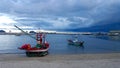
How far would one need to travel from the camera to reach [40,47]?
107 feet

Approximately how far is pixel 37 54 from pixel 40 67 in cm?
1315

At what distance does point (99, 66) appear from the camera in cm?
1834

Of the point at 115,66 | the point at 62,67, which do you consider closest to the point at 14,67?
the point at 62,67

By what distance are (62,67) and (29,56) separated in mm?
13403

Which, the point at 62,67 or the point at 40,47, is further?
the point at 40,47

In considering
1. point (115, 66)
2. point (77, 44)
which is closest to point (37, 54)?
point (115, 66)

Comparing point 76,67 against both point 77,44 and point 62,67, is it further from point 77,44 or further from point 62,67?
point 77,44

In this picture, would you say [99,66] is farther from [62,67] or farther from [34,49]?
[34,49]

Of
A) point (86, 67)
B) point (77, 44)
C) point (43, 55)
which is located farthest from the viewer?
point (77, 44)

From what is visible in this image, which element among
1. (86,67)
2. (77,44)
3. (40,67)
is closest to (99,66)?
(86,67)

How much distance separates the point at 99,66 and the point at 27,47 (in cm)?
1367

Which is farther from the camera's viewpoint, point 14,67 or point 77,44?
point 77,44

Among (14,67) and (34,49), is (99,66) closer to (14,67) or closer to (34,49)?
(14,67)

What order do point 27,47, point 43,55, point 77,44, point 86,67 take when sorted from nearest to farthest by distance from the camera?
point 86,67, point 27,47, point 43,55, point 77,44
